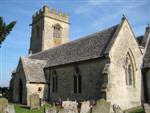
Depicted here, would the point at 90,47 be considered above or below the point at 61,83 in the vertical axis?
above

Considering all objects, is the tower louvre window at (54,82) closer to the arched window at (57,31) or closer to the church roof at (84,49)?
the church roof at (84,49)

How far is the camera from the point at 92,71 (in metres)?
23.3

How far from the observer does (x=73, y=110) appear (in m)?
15.2

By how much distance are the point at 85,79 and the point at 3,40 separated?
8.91 meters

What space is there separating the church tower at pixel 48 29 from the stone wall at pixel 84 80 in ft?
57.8

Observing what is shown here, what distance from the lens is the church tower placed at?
4553 cm

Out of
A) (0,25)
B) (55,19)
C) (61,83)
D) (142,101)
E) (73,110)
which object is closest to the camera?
(73,110)

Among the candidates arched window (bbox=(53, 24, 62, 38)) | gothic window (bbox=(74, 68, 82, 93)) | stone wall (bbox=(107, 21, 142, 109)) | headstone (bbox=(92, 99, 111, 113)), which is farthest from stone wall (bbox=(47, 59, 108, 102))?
arched window (bbox=(53, 24, 62, 38))

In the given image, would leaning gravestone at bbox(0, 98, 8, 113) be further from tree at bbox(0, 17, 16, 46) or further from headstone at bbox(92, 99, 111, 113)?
tree at bbox(0, 17, 16, 46)

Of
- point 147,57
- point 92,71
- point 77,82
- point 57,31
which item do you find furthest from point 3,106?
point 57,31

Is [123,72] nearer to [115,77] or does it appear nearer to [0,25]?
[115,77]

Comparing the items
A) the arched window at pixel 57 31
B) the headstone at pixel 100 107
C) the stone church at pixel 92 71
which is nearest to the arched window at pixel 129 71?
the stone church at pixel 92 71

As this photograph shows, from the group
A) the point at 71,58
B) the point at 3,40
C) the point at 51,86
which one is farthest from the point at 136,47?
the point at 3,40

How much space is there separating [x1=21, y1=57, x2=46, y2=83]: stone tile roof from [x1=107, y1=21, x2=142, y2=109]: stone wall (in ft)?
36.1
